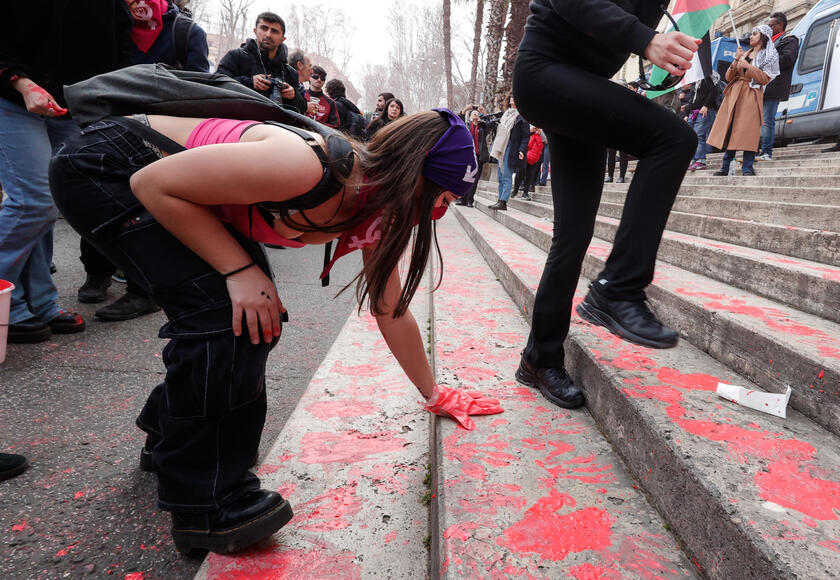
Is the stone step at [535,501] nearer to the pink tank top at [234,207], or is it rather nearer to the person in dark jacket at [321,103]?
the pink tank top at [234,207]

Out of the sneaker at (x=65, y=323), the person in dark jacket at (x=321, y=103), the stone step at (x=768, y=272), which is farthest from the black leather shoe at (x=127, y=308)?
the person in dark jacket at (x=321, y=103)

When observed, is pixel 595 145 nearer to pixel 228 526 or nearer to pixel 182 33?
pixel 228 526

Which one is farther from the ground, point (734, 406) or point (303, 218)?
point (303, 218)

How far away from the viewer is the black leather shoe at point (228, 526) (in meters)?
1.21

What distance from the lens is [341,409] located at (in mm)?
1992

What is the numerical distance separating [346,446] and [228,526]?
0.56 m

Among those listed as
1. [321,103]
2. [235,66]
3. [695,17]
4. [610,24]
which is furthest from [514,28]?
[610,24]

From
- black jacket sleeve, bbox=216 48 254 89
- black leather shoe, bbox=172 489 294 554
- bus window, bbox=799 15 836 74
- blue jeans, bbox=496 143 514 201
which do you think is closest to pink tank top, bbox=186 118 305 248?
black leather shoe, bbox=172 489 294 554

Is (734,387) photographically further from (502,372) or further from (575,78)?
(575,78)

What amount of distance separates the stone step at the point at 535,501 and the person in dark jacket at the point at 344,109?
6550mm

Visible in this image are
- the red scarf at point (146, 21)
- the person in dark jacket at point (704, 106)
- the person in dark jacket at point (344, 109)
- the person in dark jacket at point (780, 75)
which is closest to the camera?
the red scarf at point (146, 21)

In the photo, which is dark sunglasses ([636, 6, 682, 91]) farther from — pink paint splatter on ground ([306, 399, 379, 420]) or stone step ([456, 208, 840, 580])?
pink paint splatter on ground ([306, 399, 379, 420])

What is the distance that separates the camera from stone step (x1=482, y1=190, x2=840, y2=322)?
183 centimetres

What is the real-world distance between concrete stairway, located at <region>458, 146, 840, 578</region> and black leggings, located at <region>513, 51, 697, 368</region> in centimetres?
25
